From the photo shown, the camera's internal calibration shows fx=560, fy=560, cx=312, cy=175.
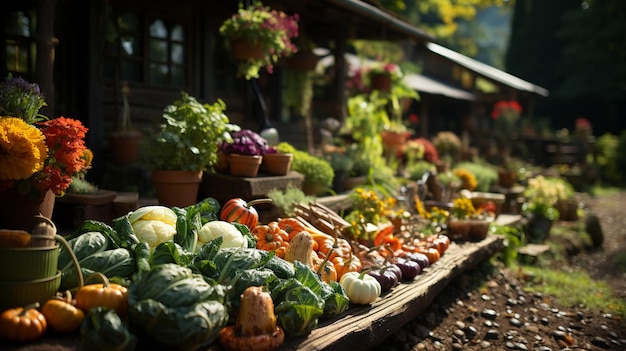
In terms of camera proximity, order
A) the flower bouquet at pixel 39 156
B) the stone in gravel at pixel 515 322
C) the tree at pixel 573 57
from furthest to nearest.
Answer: the tree at pixel 573 57 → the stone in gravel at pixel 515 322 → the flower bouquet at pixel 39 156

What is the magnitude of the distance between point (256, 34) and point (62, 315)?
4.70 meters

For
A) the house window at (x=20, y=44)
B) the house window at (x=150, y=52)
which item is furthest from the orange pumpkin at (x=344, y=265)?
the house window at (x=20, y=44)

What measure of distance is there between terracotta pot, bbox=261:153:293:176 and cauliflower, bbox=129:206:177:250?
214cm

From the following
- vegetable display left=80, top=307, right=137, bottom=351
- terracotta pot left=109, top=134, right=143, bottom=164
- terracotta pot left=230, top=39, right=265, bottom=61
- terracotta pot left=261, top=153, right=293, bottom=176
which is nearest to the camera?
vegetable display left=80, top=307, right=137, bottom=351

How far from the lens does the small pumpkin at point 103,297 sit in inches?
121

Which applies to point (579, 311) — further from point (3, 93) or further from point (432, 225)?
point (3, 93)

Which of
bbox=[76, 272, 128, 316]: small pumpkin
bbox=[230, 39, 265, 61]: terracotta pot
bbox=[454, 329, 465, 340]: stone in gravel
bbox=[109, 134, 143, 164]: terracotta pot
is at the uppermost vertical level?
bbox=[230, 39, 265, 61]: terracotta pot

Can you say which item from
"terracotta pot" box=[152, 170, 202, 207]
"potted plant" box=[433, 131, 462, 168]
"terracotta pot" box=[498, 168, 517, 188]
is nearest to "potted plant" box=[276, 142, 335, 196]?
"terracotta pot" box=[152, 170, 202, 207]

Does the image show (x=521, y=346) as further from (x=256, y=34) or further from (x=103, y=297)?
(x=256, y=34)

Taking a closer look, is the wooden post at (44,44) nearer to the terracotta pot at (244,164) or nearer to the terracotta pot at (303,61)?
the terracotta pot at (244,164)

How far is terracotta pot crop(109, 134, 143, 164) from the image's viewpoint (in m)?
6.84

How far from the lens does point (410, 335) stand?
197 inches

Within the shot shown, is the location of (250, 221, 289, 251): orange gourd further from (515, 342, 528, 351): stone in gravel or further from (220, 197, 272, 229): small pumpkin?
(515, 342, 528, 351): stone in gravel

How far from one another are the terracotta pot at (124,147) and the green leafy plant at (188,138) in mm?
1350
